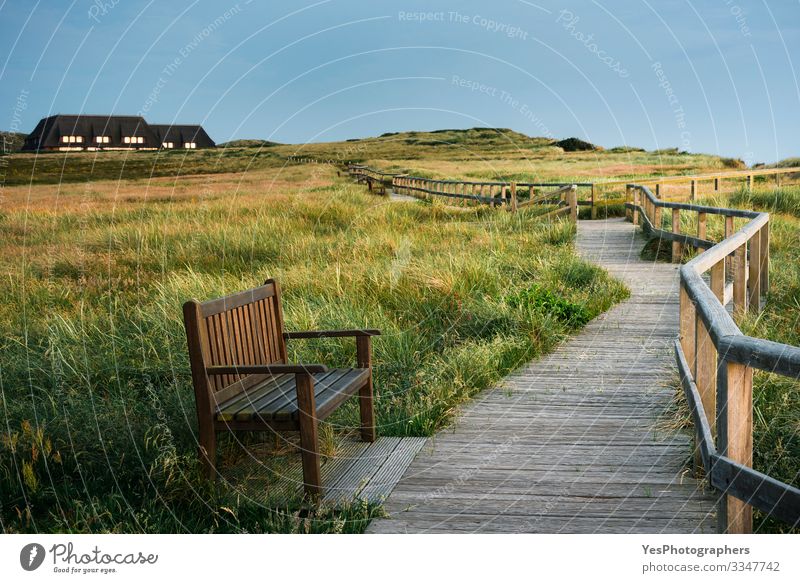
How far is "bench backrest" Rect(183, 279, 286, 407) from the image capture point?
152 inches

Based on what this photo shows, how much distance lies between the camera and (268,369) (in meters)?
3.78

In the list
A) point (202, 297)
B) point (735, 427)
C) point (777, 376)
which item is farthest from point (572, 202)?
point (735, 427)

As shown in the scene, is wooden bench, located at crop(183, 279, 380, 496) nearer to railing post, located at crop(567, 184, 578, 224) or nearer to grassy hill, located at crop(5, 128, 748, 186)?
grassy hill, located at crop(5, 128, 748, 186)

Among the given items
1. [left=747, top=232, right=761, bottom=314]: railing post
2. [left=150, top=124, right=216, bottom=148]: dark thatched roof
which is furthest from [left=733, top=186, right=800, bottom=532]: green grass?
[left=150, top=124, right=216, bottom=148]: dark thatched roof

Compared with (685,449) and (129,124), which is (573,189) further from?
(685,449)

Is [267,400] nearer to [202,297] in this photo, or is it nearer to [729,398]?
[729,398]

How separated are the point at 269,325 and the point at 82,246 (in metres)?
7.61

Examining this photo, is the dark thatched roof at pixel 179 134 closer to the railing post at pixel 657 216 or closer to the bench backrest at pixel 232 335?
the bench backrest at pixel 232 335

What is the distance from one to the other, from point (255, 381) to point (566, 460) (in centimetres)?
177

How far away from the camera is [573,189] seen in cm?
1736

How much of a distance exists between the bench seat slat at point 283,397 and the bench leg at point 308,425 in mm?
64

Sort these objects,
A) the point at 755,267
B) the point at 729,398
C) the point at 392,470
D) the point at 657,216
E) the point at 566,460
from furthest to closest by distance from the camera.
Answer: the point at 657,216 → the point at 755,267 → the point at 566,460 → the point at 392,470 → the point at 729,398

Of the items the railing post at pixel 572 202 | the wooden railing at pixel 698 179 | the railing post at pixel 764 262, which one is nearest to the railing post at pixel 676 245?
the railing post at pixel 764 262

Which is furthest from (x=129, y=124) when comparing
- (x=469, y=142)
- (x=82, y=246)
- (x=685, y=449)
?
(x=685, y=449)
